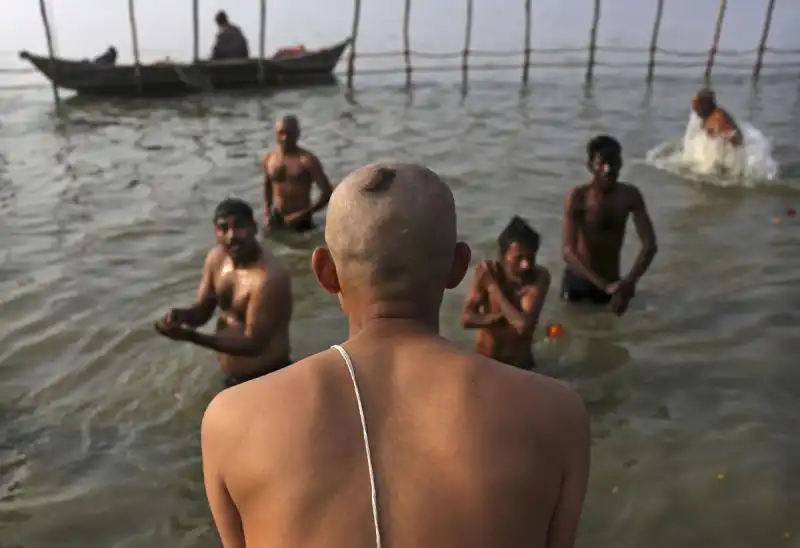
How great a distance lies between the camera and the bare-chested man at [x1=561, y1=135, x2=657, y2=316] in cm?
562

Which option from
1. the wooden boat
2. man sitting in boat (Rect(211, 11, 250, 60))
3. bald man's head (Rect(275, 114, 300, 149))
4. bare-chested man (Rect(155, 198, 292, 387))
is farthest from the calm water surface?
man sitting in boat (Rect(211, 11, 250, 60))

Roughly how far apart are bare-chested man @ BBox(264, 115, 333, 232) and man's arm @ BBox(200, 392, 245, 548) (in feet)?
20.6

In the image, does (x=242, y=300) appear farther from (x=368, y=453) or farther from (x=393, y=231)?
(x=368, y=453)

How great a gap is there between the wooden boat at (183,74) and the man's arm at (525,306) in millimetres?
12649

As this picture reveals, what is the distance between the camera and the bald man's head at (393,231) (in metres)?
1.67

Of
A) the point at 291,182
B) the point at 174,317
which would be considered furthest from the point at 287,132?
the point at 174,317

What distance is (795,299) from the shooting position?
688 centimetres

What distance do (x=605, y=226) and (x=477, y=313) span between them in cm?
147

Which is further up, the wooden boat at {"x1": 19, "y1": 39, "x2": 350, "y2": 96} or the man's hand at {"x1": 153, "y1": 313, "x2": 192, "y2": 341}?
the man's hand at {"x1": 153, "y1": 313, "x2": 192, "y2": 341}

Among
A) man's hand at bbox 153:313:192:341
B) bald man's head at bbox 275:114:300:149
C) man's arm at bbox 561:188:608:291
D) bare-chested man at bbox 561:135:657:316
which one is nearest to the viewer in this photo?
man's hand at bbox 153:313:192:341

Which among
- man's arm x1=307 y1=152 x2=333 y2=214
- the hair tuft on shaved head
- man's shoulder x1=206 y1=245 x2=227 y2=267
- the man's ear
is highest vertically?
the hair tuft on shaved head

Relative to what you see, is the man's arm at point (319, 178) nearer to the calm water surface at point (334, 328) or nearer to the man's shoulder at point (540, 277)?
the calm water surface at point (334, 328)

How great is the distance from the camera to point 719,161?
10539 mm

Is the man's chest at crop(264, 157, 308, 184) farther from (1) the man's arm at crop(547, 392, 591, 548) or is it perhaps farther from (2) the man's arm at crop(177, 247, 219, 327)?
(1) the man's arm at crop(547, 392, 591, 548)
